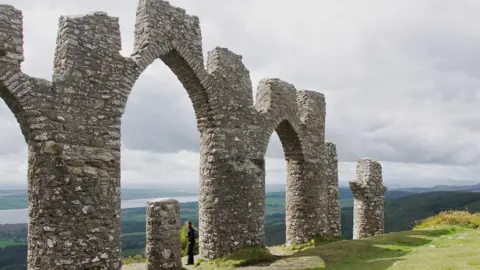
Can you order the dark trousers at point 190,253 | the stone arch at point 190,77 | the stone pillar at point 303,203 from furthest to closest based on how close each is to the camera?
the stone pillar at point 303,203, the dark trousers at point 190,253, the stone arch at point 190,77

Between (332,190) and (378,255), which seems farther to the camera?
(332,190)

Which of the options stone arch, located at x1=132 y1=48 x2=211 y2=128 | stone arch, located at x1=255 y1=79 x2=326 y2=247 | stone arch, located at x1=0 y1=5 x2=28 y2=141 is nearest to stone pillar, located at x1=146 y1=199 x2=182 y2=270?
stone arch, located at x1=132 y1=48 x2=211 y2=128

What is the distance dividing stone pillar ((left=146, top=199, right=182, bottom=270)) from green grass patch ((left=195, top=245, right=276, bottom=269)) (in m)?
1.82

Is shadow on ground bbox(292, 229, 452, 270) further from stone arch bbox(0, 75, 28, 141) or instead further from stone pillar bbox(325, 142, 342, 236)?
stone arch bbox(0, 75, 28, 141)

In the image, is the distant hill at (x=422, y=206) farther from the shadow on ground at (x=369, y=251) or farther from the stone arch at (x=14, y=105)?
the stone arch at (x=14, y=105)

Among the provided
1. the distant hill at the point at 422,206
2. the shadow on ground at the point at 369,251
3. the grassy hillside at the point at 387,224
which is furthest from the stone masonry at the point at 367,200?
the distant hill at the point at 422,206

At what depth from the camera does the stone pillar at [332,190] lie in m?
26.5

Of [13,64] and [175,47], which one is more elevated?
[175,47]

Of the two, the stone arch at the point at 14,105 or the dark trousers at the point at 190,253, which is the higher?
the stone arch at the point at 14,105

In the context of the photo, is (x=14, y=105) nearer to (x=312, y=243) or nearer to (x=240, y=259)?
(x=240, y=259)

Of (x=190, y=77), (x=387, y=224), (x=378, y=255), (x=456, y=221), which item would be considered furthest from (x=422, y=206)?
(x=190, y=77)

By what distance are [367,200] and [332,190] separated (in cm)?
332

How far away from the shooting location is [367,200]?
28594 mm

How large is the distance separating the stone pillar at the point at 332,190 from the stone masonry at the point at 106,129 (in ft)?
25.3
